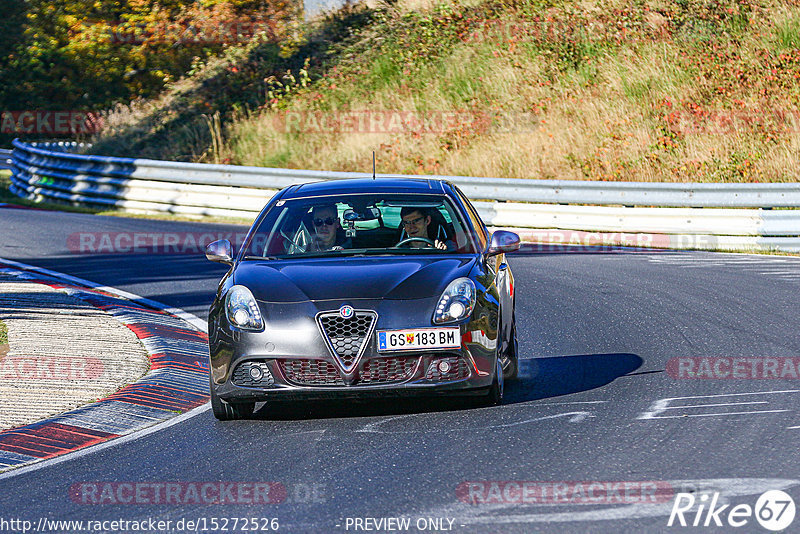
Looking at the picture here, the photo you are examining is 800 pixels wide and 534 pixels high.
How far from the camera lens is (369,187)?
347 inches

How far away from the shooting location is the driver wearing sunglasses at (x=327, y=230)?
824 cm

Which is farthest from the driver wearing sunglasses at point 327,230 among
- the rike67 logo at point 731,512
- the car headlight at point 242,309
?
the rike67 logo at point 731,512

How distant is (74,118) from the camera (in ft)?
140

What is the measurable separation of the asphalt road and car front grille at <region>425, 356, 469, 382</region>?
29cm

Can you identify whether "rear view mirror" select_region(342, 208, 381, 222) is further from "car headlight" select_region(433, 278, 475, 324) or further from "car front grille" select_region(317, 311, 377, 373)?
"car front grille" select_region(317, 311, 377, 373)

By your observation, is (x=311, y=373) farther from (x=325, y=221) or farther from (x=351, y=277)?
(x=325, y=221)

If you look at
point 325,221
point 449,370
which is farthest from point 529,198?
point 449,370

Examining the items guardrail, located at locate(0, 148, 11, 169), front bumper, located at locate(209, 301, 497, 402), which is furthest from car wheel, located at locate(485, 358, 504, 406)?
guardrail, located at locate(0, 148, 11, 169)

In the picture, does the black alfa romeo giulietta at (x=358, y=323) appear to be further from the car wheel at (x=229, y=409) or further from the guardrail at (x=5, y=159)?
the guardrail at (x=5, y=159)

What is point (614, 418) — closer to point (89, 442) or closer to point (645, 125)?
point (89, 442)

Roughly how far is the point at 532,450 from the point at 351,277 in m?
1.71

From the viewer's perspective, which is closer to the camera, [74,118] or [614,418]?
[614,418]

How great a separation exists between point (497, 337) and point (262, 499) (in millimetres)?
2348

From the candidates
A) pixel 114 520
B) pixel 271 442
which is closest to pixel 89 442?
pixel 271 442
